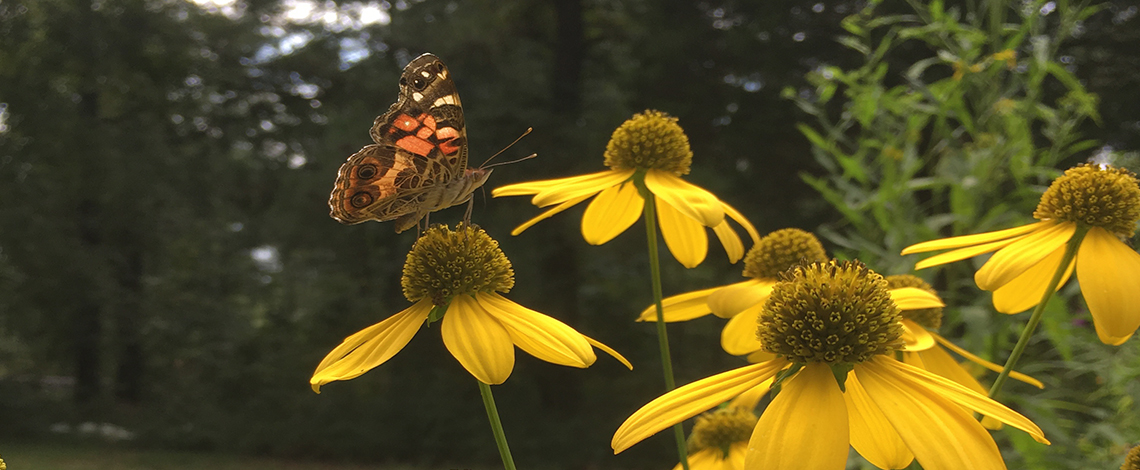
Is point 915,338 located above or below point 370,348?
below

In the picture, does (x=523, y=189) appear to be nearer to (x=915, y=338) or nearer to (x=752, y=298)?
(x=752, y=298)

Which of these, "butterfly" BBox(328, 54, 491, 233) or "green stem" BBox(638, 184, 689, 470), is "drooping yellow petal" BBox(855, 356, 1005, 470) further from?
"butterfly" BBox(328, 54, 491, 233)

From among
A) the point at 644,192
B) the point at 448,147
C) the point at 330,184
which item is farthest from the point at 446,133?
the point at 330,184

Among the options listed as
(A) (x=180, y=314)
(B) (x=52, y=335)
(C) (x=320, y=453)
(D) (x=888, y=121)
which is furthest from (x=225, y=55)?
(D) (x=888, y=121)

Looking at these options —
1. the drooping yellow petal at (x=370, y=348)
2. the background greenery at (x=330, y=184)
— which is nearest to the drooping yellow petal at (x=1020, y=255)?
the drooping yellow petal at (x=370, y=348)

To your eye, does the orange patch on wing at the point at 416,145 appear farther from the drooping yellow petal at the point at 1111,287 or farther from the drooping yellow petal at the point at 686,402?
the drooping yellow petal at the point at 1111,287

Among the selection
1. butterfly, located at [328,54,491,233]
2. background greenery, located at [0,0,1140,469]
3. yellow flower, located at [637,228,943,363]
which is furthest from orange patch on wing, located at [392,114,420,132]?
background greenery, located at [0,0,1140,469]
